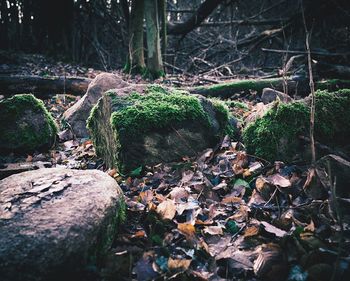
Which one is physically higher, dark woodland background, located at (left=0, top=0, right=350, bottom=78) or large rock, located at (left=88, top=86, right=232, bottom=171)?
dark woodland background, located at (left=0, top=0, right=350, bottom=78)

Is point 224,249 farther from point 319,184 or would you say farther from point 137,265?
point 319,184

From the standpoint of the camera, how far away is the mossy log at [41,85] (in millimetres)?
5477

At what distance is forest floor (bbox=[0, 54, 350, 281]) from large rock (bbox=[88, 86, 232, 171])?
0.15m

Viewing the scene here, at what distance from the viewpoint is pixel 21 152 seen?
361cm

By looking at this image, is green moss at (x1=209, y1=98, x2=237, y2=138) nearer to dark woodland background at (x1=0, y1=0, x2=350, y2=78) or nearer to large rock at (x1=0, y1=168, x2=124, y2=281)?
large rock at (x1=0, y1=168, x2=124, y2=281)

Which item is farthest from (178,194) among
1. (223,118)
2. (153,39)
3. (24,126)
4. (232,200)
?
(153,39)

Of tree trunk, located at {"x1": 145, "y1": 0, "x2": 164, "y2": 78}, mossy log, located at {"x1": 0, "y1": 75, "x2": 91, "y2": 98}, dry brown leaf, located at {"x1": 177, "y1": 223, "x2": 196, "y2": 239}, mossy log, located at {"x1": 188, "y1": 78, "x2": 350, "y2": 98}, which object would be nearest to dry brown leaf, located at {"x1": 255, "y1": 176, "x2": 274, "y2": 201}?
dry brown leaf, located at {"x1": 177, "y1": 223, "x2": 196, "y2": 239}

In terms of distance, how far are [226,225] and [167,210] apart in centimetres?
41

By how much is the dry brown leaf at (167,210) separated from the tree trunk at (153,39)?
623 cm

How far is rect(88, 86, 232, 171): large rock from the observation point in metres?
2.65

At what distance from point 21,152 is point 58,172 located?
78.4 inches

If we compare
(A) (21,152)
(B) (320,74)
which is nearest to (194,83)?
(B) (320,74)

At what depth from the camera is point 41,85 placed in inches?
224

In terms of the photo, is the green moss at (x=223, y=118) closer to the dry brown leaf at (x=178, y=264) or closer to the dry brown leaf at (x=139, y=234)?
the dry brown leaf at (x=139, y=234)
